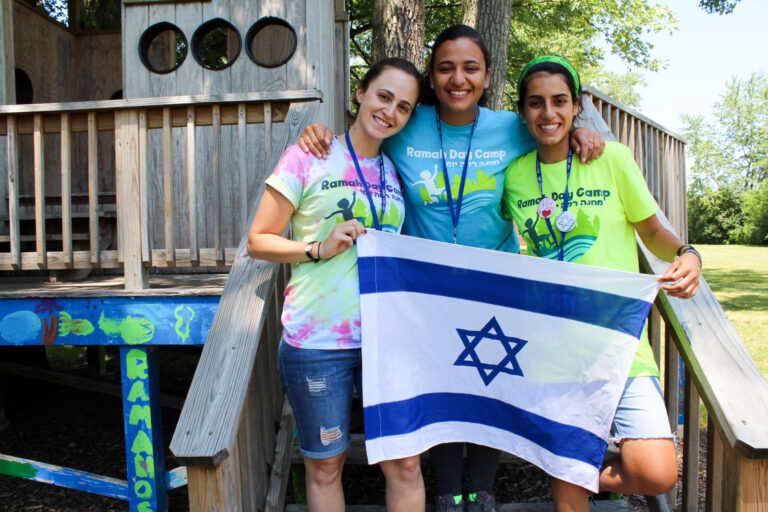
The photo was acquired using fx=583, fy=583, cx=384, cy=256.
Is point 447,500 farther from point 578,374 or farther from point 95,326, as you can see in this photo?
point 95,326

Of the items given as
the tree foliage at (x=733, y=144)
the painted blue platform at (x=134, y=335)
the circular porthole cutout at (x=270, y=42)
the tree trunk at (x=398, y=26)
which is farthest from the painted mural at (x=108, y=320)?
the tree foliage at (x=733, y=144)

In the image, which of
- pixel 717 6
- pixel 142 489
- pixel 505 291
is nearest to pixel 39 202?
pixel 142 489

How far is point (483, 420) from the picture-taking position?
2242 mm

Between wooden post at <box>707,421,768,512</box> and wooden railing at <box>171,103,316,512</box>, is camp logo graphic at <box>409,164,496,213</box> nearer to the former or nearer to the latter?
wooden railing at <box>171,103,316,512</box>

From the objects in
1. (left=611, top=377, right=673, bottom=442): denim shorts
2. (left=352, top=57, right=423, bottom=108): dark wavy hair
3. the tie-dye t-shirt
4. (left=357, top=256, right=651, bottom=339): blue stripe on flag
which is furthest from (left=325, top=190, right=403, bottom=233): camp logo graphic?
(left=611, top=377, right=673, bottom=442): denim shorts

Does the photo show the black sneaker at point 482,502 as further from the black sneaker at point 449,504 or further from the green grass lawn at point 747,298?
the green grass lawn at point 747,298

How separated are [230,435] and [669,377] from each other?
7.06ft

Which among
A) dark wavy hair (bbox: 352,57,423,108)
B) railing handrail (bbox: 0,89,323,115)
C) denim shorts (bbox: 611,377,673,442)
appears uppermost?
railing handrail (bbox: 0,89,323,115)

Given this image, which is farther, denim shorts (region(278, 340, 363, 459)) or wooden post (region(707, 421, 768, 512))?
denim shorts (region(278, 340, 363, 459))

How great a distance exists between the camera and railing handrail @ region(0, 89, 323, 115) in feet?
10.5

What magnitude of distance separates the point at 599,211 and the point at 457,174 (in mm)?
571

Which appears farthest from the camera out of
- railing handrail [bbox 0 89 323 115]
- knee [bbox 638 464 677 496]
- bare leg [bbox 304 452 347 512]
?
railing handrail [bbox 0 89 323 115]

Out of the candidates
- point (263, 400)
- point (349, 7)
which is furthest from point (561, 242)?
point (349, 7)

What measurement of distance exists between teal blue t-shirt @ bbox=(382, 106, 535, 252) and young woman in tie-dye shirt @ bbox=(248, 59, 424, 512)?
22 cm
